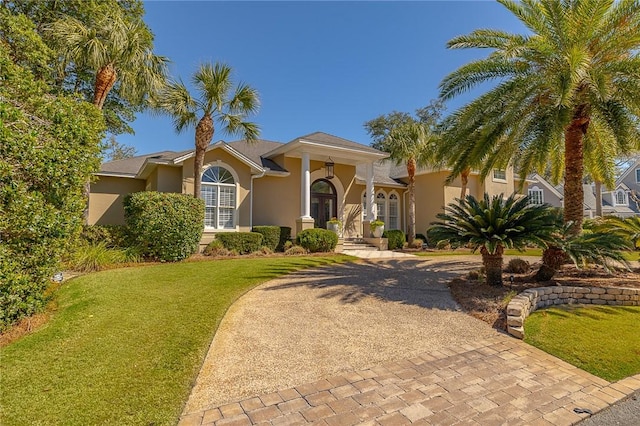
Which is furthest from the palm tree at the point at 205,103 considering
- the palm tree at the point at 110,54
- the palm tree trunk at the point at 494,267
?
the palm tree trunk at the point at 494,267

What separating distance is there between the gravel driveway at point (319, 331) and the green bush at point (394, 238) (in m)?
9.58

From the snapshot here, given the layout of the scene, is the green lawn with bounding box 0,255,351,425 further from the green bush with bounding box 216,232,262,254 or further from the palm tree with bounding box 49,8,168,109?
the palm tree with bounding box 49,8,168,109

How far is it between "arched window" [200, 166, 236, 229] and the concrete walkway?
351 inches

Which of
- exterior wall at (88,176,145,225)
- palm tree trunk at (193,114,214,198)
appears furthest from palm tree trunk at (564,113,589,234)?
exterior wall at (88,176,145,225)

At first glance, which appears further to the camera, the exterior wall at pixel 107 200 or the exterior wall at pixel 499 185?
the exterior wall at pixel 499 185

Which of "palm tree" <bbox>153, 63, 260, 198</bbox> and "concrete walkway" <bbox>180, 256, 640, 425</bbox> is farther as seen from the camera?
"palm tree" <bbox>153, 63, 260, 198</bbox>

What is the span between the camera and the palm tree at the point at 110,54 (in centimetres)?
1122

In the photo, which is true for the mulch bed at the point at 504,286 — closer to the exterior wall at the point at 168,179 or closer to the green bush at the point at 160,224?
the green bush at the point at 160,224

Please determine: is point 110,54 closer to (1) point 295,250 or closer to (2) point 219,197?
(2) point 219,197

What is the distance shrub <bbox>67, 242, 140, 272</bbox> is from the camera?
9422mm

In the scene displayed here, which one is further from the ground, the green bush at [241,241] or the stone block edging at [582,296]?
the green bush at [241,241]

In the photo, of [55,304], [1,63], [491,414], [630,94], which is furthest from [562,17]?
[55,304]

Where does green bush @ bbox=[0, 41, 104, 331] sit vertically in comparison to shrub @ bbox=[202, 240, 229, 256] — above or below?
above

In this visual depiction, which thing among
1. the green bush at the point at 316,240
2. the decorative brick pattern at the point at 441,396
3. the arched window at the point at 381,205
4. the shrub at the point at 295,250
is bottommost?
the decorative brick pattern at the point at 441,396
